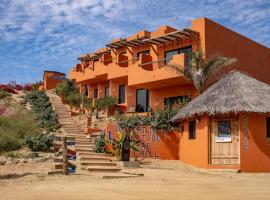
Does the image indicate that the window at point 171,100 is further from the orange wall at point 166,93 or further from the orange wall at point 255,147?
the orange wall at point 255,147

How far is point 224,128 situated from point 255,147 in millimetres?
1541

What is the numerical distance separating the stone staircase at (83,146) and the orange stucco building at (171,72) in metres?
1.85

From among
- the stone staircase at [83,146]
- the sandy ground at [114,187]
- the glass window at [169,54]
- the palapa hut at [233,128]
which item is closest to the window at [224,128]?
the palapa hut at [233,128]

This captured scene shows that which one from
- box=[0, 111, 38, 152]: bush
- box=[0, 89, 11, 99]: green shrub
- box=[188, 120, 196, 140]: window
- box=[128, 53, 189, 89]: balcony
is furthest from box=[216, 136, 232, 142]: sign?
box=[0, 89, 11, 99]: green shrub

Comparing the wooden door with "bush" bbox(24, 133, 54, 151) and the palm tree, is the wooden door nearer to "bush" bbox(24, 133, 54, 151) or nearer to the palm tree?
the palm tree

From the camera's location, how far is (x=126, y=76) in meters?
28.8

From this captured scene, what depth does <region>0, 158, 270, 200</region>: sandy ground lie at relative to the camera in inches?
396

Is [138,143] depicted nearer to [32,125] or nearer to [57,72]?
[32,125]

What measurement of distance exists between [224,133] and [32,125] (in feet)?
35.1

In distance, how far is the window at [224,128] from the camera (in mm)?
18000

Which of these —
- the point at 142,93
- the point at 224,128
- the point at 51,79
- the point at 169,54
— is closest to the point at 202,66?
the point at 224,128

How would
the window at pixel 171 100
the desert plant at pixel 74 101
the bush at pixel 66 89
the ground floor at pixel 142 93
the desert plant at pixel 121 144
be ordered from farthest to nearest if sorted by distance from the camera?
the bush at pixel 66 89
the desert plant at pixel 74 101
the window at pixel 171 100
the ground floor at pixel 142 93
the desert plant at pixel 121 144

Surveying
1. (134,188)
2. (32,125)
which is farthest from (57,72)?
(134,188)

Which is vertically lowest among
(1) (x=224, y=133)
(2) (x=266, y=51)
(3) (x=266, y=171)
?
(3) (x=266, y=171)
